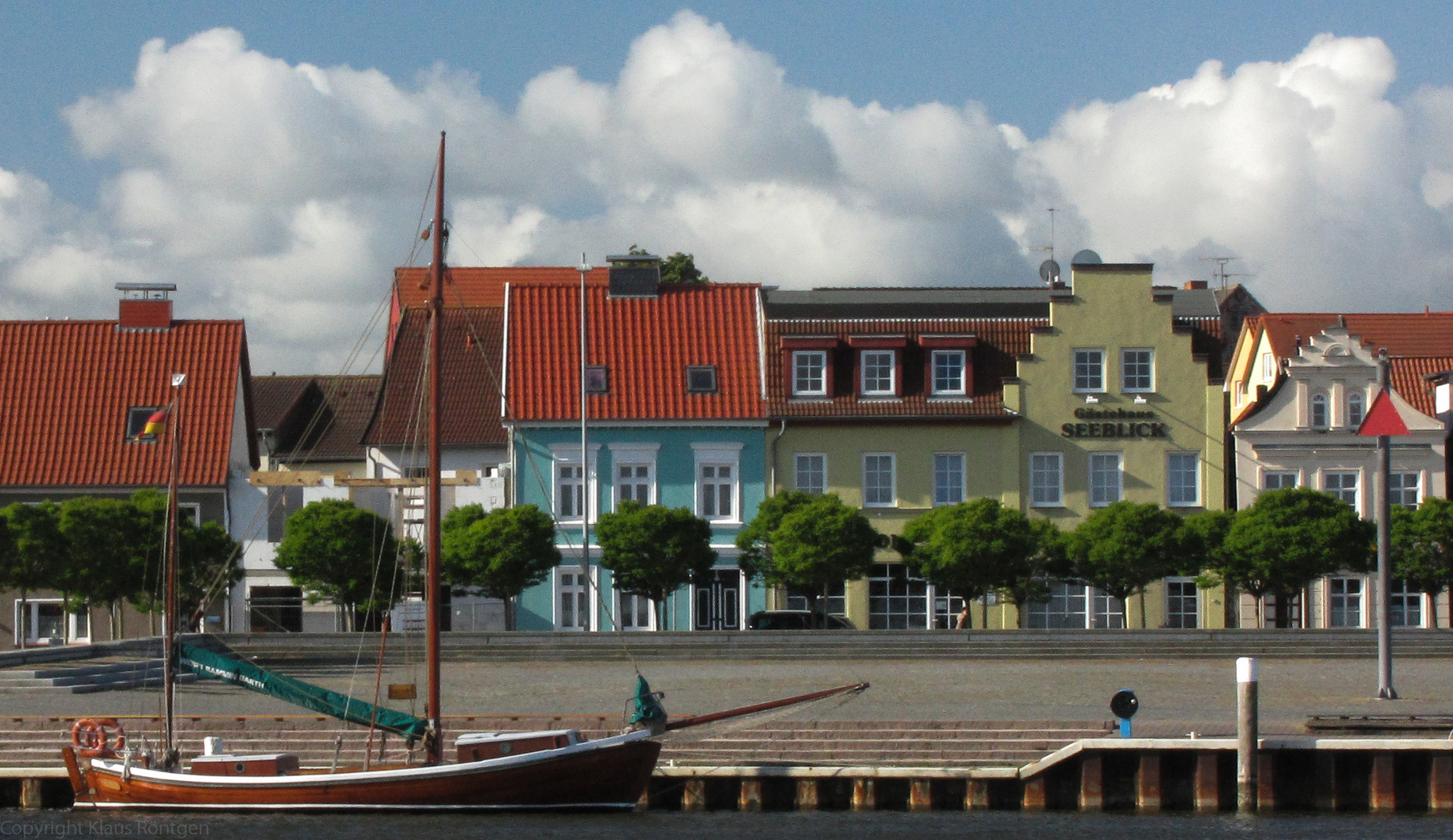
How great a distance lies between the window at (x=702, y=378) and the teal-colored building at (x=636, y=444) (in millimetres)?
33

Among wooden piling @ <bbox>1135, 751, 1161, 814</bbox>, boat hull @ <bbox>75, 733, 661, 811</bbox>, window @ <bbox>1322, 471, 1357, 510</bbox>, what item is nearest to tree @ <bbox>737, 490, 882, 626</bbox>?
window @ <bbox>1322, 471, 1357, 510</bbox>

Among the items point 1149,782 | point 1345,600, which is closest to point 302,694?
point 1149,782

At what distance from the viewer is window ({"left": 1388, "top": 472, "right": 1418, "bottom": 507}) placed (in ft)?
187

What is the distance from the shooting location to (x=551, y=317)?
5966cm

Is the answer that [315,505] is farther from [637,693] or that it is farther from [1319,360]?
[1319,360]

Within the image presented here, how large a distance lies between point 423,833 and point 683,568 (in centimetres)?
2463

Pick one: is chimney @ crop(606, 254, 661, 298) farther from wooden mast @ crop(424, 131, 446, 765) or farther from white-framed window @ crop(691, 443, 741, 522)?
wooden mast @ crop(424, 131, 446, 765)

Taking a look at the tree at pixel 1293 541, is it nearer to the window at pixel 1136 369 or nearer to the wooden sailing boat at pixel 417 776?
the window at pixel 1136 369

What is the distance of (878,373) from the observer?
191 feet

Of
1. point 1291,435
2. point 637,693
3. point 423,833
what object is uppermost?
point 1291,435

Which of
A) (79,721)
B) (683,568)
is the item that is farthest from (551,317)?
(79,721)

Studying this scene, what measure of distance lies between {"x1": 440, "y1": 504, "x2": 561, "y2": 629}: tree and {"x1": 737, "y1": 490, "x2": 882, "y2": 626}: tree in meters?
5.63

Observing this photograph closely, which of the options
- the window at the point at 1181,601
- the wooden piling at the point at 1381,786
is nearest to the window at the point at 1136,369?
the window at the point at 1181,601

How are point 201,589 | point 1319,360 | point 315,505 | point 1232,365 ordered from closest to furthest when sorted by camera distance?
point 201,589
point 315,505
point 1319,360
point 1232,365
